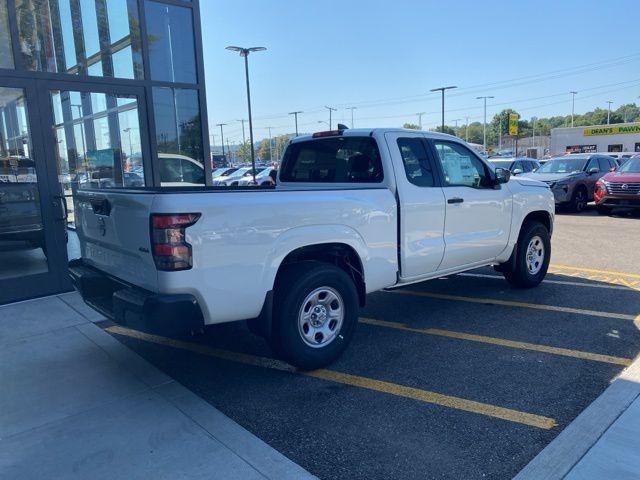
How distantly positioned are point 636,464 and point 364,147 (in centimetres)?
334

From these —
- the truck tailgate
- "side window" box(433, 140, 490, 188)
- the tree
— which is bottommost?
the truck tailgate

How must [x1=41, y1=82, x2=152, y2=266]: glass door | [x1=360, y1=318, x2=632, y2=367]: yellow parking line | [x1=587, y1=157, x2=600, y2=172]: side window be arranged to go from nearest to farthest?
[x1=360, y1=318, x2=632, y2=367]: yellow parking line < [x1=41, y1=82, x2=152, y2=266]: glass door < [x1=587, y1=157, x2=600, y2=172]: side window

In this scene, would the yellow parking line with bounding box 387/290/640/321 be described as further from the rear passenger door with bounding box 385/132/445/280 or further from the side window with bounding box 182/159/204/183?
the side window with bounding box 182/159/204/183

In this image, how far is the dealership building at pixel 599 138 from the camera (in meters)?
52.4

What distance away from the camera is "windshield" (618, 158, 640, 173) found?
13672 millimetres

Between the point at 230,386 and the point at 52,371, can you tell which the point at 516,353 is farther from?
the point at 52,371

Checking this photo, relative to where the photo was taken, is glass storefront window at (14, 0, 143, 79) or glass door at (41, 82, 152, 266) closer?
glass storefront window at (14, 0, 143, 79)

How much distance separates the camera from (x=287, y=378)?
4.09m

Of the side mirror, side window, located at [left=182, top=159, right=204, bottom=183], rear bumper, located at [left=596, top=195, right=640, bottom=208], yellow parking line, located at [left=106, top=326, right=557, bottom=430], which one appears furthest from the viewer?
rear bumper, located at [left=596, top=195, right=640, bottom=208]

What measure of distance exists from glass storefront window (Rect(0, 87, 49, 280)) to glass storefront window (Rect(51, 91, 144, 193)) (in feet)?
1.59

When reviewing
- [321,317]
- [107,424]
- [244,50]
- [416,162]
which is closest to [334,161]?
[416,162]

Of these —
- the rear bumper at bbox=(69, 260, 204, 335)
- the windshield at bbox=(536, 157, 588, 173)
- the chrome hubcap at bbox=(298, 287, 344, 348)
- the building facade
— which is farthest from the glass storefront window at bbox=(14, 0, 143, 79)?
the windshield at bbox=(536, 157, 588, 173)

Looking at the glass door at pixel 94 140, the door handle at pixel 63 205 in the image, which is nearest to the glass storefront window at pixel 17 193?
the door handle at pixel 63 205

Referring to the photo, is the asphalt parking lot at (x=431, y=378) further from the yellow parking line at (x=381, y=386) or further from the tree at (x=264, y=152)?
the tree at (x=264, y=152)
